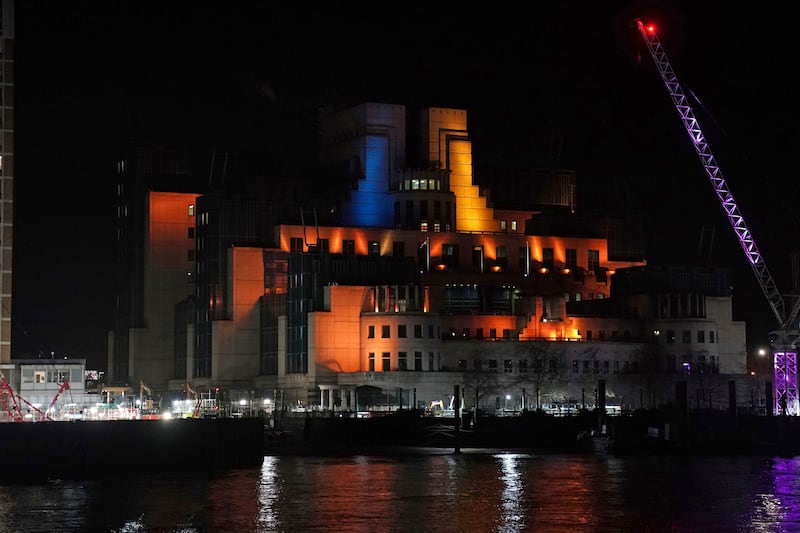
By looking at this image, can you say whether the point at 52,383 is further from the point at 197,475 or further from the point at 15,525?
the point at 15,525

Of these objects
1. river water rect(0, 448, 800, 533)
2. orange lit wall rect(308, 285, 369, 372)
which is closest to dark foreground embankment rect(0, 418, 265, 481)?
river water rect(0, 448, 800, 533)

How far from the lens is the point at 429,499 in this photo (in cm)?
10406

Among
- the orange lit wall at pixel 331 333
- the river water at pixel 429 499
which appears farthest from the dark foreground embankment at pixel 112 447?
the orange lit wall at pixel 331 333

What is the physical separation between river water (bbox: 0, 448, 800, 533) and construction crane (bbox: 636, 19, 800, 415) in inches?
1780

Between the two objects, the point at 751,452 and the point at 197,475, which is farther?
the point at 751,452

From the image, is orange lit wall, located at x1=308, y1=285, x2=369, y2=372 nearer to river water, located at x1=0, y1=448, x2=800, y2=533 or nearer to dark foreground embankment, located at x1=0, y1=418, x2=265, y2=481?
river water, located at x1=0, y1=448, x2=800, y2=533

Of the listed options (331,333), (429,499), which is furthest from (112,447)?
(331,333)

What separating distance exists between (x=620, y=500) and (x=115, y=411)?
179 ft

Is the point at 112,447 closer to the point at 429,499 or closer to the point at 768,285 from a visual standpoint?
the point at 429,499

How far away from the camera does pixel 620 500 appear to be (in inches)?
4055

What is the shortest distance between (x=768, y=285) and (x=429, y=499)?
98.6 metres

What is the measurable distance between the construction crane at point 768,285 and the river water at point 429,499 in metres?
45.2

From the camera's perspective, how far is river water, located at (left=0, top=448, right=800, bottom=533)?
8906 centimetres

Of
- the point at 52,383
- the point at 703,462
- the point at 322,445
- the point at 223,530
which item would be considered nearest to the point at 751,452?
the point at 703,462
